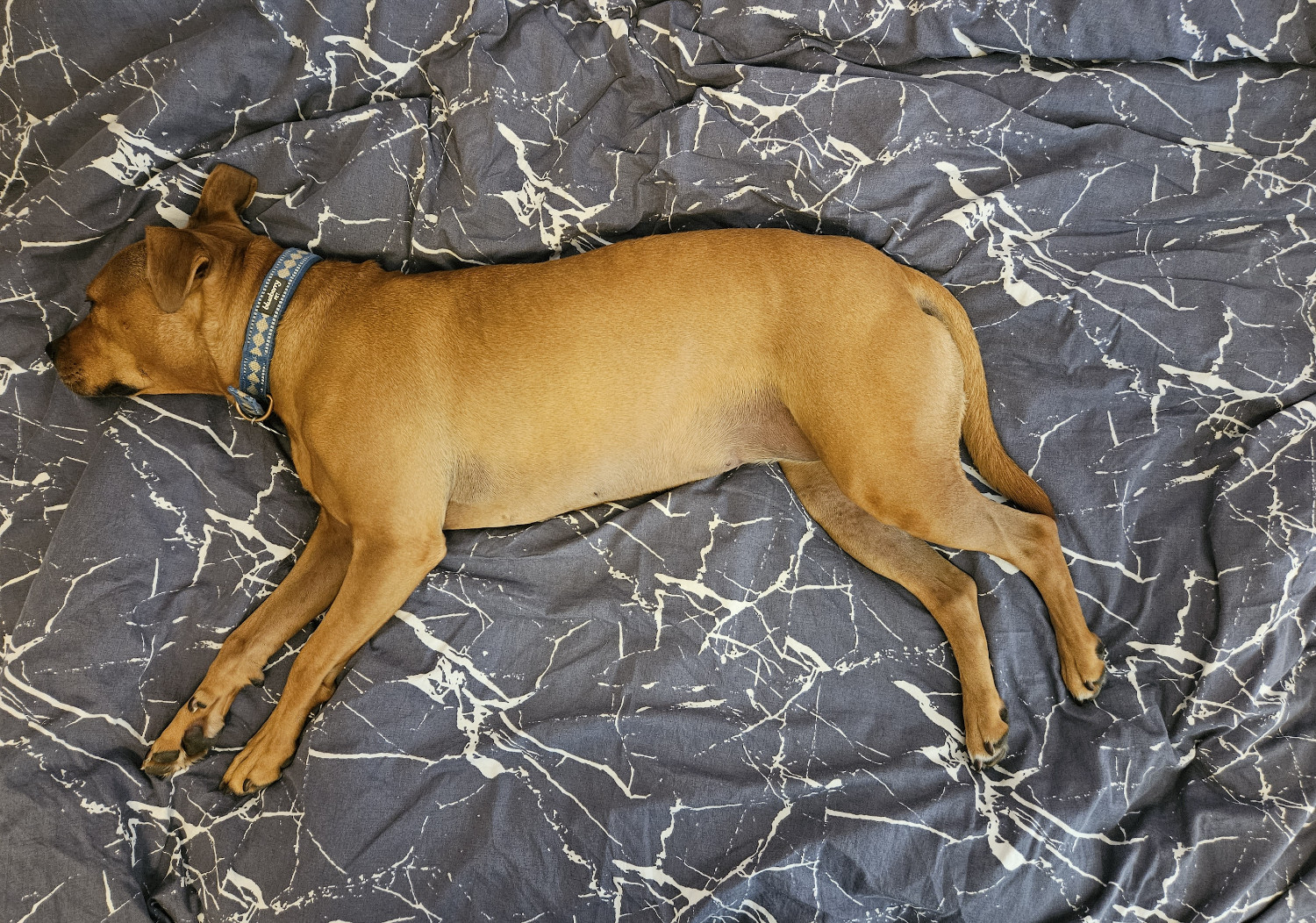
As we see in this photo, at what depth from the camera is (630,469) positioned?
272 centimetres

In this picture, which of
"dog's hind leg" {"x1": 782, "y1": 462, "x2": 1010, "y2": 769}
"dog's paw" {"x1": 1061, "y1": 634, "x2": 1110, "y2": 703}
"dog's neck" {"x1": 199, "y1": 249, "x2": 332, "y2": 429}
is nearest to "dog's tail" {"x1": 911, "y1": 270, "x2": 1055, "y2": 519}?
"dog's hind leg" {"x1": 782, "y1": 462, "x2": 1010, "y2": 769}

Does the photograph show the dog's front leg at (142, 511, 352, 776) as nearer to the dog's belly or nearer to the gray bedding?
the gray bedding

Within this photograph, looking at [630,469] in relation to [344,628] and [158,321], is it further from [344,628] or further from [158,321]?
[158,321]

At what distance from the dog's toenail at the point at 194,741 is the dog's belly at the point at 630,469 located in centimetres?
103

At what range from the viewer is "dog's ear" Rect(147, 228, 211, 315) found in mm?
2447

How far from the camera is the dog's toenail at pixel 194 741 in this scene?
8.63ft

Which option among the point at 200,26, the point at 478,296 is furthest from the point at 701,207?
the point at 200,26

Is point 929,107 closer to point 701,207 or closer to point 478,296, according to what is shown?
point 701,207

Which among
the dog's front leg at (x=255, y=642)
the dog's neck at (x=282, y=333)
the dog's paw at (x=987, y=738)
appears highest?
the dog's neck at (x=282, y=333)

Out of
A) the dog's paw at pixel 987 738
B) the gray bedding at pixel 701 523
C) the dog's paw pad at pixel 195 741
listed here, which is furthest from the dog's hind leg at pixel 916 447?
the dog's paw pad at pixel 195 741

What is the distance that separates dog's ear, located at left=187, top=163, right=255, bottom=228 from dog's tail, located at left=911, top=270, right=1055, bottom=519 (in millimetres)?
2379

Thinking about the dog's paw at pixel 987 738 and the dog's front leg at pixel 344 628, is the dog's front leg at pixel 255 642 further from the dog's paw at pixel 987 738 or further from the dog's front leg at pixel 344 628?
the dog's paw at pixel 987 738

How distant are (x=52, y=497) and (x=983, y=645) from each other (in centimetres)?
329

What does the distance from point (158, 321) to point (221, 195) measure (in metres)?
0.51
